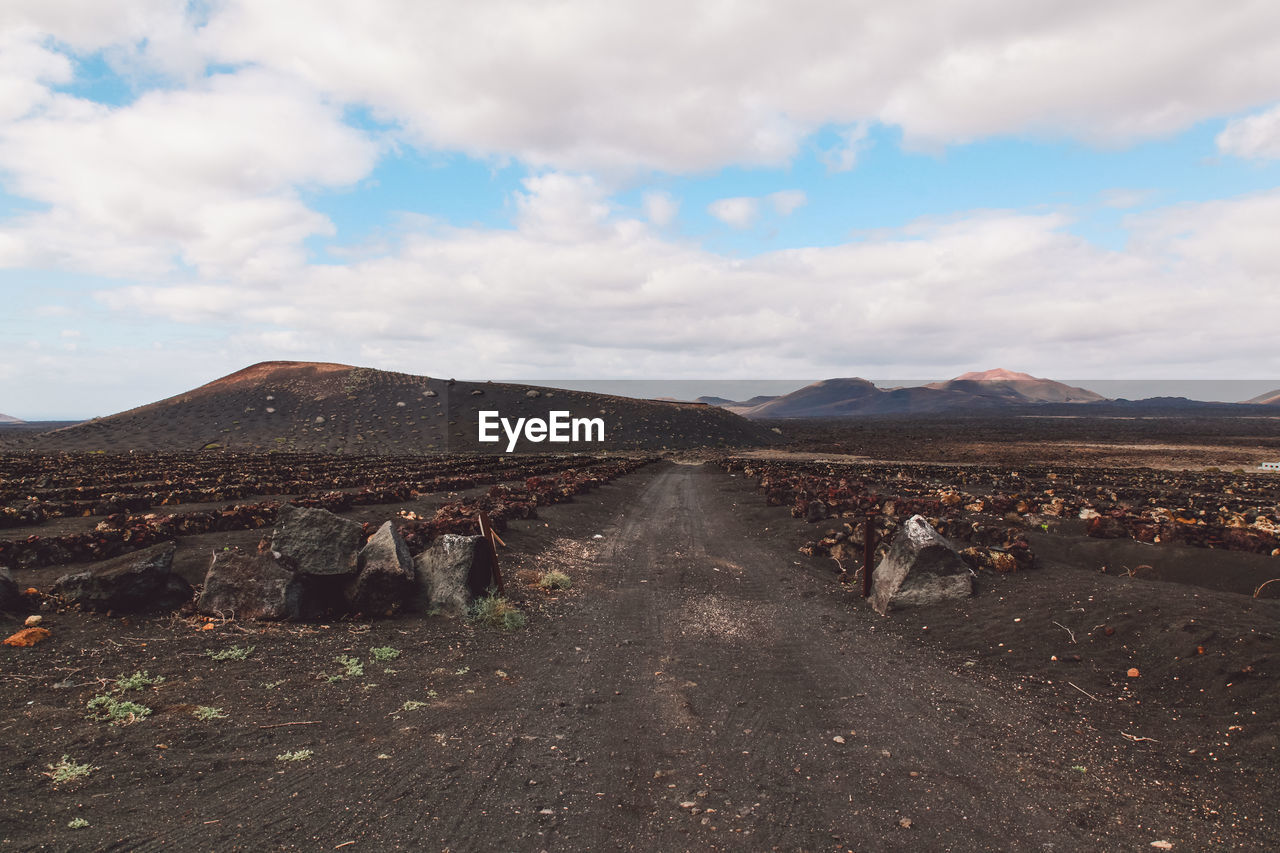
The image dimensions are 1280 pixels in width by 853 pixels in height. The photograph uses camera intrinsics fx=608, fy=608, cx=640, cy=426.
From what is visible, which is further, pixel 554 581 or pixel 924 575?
pixel 554 581

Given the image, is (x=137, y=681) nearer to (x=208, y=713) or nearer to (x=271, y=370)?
(x=208, y=713)

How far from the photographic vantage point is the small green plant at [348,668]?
8.23 m

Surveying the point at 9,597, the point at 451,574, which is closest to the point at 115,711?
the point at 9,597

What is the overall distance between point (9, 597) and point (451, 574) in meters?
6.39

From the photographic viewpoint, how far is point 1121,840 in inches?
197

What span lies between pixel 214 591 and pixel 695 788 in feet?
28.3

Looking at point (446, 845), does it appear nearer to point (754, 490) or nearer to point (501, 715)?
point (501, 715)

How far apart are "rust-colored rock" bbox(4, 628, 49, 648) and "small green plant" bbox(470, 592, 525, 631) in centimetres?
579

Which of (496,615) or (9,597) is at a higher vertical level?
(9,597)

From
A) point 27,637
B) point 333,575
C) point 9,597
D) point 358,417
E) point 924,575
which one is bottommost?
point 924,575

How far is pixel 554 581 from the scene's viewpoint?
13.2 m

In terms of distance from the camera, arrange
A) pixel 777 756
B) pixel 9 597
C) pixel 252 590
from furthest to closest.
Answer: pixel 252 590 < pixel 9 597 < pixel 777 756

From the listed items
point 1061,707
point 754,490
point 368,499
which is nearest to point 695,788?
point 1061,707

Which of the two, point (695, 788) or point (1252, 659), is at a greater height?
point (1252, 659)
